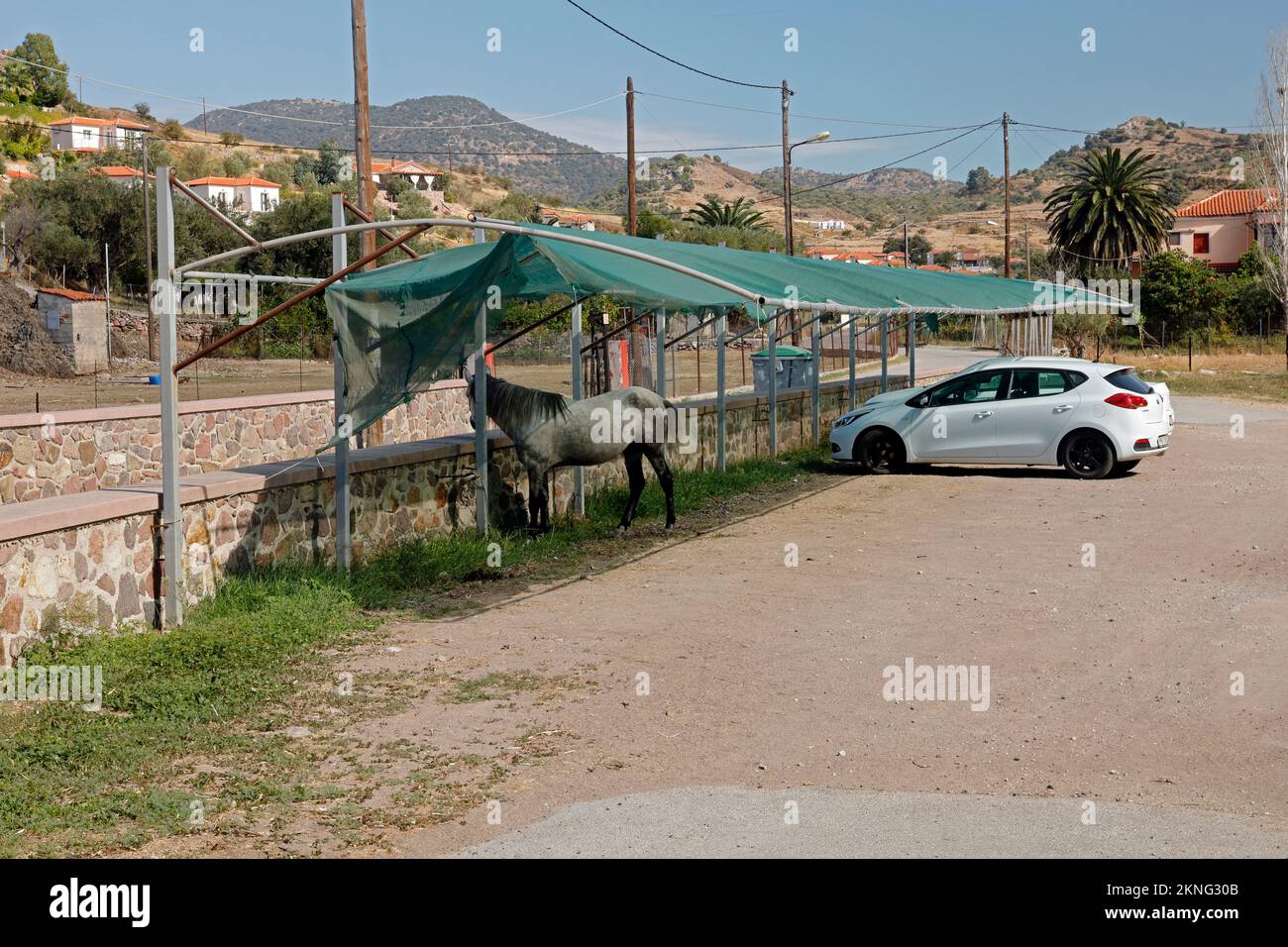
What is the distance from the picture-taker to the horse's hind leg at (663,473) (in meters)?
13.7

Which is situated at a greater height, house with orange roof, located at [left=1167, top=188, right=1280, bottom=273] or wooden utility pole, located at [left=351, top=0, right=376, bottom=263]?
house with orange roof, located at [left=1167, top=188, right=1280, bottom=273]

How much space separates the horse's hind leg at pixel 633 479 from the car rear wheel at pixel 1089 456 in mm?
6652

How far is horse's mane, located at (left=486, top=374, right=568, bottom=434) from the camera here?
502 inches

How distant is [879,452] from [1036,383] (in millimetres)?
2373

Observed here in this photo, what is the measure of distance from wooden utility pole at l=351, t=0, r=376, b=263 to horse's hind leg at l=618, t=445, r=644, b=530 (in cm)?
549

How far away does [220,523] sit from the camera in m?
10.0

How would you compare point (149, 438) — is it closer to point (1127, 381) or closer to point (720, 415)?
point (720, 415)

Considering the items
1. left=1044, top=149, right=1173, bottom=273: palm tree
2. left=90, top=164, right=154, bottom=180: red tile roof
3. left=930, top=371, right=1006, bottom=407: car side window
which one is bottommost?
left=930, top=371, right=1006, bottom=407: car side window

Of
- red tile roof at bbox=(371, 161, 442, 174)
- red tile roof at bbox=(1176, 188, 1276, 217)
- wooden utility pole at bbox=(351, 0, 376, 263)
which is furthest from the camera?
red tile roof at bbox=(371, 161, 442, 174)

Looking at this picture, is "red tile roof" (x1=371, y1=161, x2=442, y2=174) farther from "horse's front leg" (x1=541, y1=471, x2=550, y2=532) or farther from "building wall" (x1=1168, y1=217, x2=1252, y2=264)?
"horse's front leg" (x1=541, y1=471, x2=550, y2=532)

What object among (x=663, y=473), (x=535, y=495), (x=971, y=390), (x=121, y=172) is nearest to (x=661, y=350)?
(x=663, y=473)

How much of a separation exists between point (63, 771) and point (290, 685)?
171 centimetres

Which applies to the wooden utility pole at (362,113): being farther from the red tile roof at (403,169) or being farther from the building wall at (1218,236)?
the red tile roof at (403,169)

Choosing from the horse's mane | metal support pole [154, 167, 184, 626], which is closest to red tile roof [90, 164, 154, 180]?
the horse's mane
